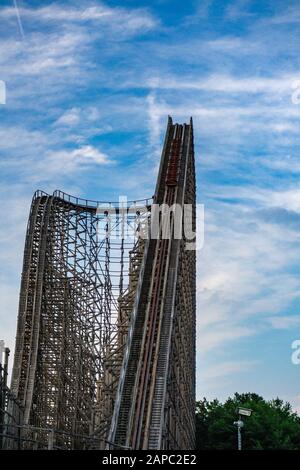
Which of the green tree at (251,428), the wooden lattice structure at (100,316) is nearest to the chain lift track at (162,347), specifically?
the wooden lattice structure at (100,316)

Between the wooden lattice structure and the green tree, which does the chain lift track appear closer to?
the wooden lattice structure

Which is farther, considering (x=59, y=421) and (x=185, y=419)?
(x=59, y=421)

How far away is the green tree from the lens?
3441cm

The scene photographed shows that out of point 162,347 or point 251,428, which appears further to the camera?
point 251,428

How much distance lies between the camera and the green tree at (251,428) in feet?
113

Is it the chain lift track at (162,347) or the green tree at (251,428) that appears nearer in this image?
the chain lift track at (162,347)

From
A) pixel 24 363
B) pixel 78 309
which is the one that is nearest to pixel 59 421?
pixel 24 363

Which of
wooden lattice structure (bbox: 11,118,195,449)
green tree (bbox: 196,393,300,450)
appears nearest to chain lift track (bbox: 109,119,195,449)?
wooden lattice structure (bbox: 11,118,195,449)

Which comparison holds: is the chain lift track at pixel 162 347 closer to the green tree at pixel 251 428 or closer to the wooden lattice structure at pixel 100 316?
the wooden lattice structure at pixel 100 316

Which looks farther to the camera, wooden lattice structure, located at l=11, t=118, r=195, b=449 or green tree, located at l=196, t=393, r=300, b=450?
green tree, located at l=196, t=393, r=300, b=450

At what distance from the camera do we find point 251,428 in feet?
114
